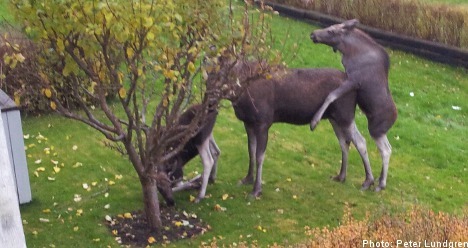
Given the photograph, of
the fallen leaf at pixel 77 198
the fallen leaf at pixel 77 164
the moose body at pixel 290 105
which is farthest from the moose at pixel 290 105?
the fallen leaf at pixel 77 164

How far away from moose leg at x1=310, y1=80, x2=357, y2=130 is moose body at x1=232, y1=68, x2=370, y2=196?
0.09m

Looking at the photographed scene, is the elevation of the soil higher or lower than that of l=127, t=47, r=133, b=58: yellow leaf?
lower

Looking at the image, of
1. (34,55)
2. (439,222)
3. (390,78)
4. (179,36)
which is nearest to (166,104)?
(179,36)

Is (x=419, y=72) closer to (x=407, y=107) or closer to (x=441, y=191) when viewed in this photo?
(x=407, y=107)

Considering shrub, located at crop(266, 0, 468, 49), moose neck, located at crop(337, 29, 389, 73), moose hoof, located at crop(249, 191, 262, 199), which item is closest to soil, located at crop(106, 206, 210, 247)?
moose hoof, located at crop(249, 191, 262, 199)

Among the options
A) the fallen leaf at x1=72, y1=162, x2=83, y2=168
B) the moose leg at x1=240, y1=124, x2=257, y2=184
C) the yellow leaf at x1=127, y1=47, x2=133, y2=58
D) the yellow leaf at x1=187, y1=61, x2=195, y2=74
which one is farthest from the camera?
the fallen leaf at x1=72, y1=162, x2=83, y2=168

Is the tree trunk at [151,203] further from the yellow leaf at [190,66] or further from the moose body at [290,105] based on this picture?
the yellow leaf at [190,66]

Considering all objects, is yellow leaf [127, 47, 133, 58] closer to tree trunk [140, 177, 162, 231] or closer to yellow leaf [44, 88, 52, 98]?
yellow leaf [44, 88, 52, 98]

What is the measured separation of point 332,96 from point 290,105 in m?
0.50

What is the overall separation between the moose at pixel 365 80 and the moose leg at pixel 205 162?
1240mm

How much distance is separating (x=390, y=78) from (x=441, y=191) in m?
5.75

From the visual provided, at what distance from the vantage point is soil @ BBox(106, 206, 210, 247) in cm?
836

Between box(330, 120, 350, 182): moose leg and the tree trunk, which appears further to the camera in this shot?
box(330, 120, 350, 182): moose leg

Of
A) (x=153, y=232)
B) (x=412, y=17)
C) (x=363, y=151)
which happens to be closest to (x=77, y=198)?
(x=153, y=232)
